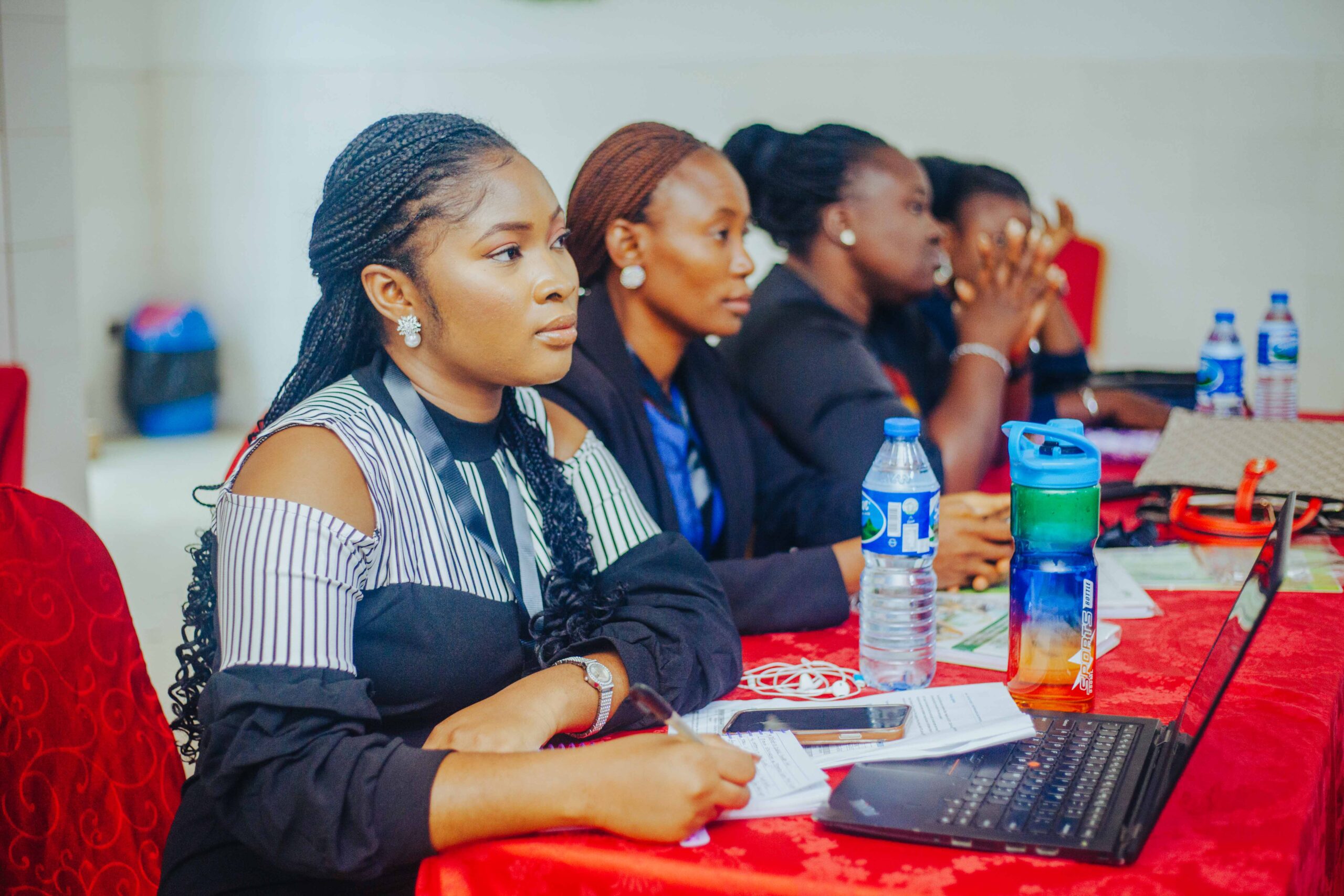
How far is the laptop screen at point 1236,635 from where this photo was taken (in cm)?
91

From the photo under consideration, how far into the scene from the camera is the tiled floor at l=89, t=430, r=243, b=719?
142 inches

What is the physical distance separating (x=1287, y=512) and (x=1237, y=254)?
4.33 metres

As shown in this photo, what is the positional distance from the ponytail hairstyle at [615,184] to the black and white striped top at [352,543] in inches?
24.1

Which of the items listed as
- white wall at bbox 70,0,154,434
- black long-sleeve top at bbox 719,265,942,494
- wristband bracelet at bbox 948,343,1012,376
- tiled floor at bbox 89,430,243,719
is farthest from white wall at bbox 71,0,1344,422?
wristband bracelet at bbox 948,343,1012,376

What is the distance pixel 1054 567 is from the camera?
1.20 m

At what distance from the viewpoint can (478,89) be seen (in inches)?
232

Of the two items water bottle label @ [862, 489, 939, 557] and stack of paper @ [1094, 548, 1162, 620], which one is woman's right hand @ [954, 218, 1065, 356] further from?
water bottle label @ [862, 489, 939, 557]

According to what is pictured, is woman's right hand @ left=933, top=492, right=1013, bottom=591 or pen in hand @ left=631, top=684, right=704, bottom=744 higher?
pen in hand @ left=631, top=684, right=704, bottom=744

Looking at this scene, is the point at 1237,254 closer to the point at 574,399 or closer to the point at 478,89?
the point at 478,89

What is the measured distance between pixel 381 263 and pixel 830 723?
27.7 inches

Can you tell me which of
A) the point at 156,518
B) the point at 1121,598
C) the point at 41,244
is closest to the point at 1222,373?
Answer: the point at 1121,598

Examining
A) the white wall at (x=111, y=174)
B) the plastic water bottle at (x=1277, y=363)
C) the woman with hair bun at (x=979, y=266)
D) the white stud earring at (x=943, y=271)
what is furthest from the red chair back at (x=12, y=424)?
the white wall at (x=111, y=174)

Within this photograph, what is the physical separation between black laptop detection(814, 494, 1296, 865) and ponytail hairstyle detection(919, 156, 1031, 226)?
7.42 feet

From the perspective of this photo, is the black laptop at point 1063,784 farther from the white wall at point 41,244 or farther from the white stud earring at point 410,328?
the white wall at point 41,244
